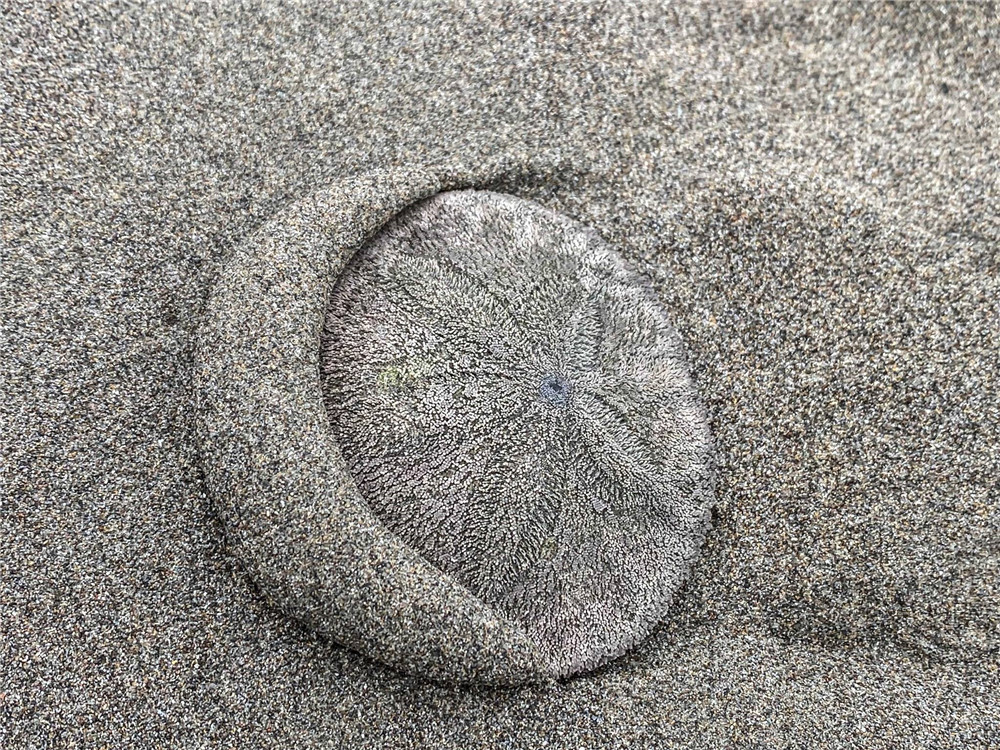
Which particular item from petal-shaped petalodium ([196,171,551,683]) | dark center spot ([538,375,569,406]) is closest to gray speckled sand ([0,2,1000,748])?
petal-shaped petalodium ([196,171,551,683])

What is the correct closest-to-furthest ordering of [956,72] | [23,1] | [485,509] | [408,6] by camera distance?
[485,509] < [23,1] < [408,6] < [956,72]

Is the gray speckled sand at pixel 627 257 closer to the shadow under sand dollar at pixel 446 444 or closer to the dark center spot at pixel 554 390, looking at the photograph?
the shadow under sand dollar at pixel 446 444

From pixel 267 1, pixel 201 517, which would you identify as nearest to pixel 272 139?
pixel 267 1

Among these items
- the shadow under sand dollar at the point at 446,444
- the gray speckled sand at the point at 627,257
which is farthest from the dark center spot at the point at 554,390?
the gray speckled sand at the point at 627,257

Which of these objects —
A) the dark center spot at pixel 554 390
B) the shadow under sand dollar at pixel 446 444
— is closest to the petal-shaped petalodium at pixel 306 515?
the shadow under sand dollar at pixel 446 444

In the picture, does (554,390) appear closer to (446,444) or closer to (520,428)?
(520,428)

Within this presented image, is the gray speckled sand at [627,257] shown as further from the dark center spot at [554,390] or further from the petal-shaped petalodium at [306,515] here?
the dark center spot at [554,390]

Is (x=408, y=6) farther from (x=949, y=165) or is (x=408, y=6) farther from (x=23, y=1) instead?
(x=949, y=165)
